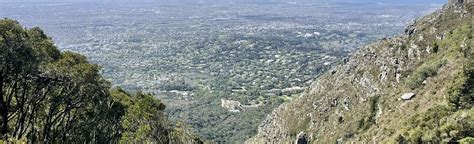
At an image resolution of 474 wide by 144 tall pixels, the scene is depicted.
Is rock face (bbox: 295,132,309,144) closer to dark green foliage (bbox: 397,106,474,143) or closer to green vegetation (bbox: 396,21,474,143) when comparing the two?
green vegetation (bbox: 396,21,474,143)

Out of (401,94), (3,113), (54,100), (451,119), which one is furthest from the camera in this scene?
(401,94)

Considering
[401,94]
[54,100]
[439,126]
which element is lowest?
[401,94]

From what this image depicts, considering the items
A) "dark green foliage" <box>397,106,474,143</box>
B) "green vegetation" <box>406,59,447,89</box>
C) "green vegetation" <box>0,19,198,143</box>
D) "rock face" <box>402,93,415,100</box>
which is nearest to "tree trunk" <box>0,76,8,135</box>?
"green vegetation" <box>0,19,198,143</box>

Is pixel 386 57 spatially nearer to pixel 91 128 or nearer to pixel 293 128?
pixel 293 128

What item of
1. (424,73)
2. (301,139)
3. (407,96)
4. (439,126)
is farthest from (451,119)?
(301,139)

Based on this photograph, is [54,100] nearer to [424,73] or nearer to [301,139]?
[424,73]

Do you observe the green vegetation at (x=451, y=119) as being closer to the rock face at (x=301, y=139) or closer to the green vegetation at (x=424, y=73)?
the green vegetation at (x=424, y=73)
